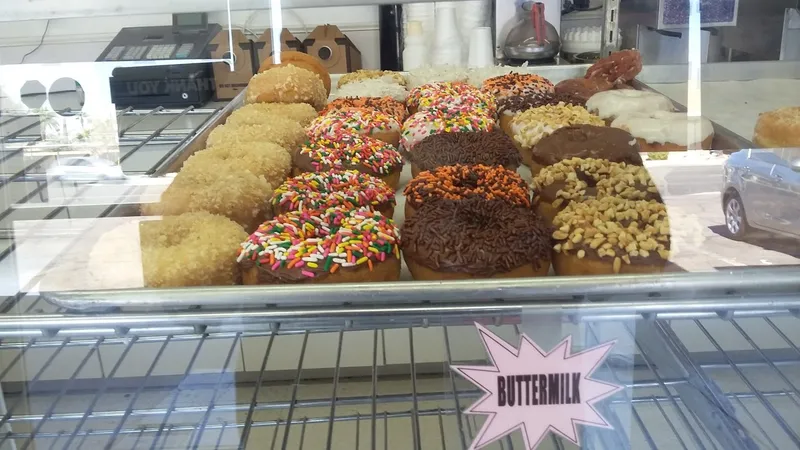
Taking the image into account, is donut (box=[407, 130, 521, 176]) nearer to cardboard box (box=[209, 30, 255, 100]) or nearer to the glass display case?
the glass display case

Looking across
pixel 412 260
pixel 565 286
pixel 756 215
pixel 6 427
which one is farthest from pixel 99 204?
pixel 756 215

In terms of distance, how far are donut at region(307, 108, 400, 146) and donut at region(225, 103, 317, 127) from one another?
0.07 metres

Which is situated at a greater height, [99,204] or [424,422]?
[99,204]

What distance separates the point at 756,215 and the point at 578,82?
51.4 inches

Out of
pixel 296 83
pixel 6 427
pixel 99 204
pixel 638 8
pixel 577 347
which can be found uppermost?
pixel 638 8

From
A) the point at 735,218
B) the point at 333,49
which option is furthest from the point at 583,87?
the point at 735,218

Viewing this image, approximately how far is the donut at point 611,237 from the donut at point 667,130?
22cm

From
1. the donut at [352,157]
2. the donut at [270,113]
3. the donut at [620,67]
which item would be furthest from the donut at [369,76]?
the donut at [620,67]

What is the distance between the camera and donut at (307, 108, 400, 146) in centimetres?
186

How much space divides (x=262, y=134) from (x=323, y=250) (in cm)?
77

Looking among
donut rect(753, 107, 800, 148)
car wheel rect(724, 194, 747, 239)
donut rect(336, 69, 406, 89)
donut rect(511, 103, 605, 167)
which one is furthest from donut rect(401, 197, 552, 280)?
donut rect(336, 69, 406, 89)

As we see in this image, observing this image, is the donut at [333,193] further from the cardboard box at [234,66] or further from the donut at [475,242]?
→ the cardboard box at [234,66]

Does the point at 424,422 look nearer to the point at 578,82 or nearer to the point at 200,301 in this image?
the point at 200,301

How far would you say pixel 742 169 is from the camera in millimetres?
990
